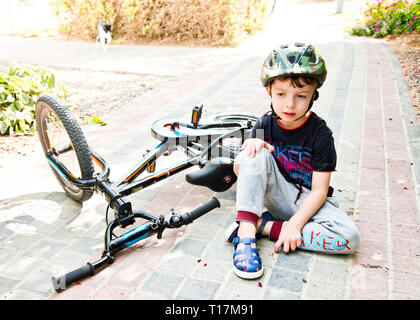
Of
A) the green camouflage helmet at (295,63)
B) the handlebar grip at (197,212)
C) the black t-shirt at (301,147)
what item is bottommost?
the handlebar grip at (197,212)

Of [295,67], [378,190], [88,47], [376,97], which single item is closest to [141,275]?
[295,67]

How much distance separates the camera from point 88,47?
1028cm

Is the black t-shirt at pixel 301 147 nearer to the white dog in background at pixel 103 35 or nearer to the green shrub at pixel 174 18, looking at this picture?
the green shrub at pixel 174 18

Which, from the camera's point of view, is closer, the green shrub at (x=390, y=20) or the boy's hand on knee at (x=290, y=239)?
the boy's hand on knee at (x=290, y=239)

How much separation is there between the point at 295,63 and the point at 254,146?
1.65 ft

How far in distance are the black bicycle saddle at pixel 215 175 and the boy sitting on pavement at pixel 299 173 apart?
0.96ft

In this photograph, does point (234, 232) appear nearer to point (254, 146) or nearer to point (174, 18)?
point (254, 146)

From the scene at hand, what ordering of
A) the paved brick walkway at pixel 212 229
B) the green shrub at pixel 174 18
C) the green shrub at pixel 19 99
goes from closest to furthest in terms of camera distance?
the paved brick walkway at pixel 212 229 < the green shrub at pixel 19 99 < the green shrub at pixel 174 18

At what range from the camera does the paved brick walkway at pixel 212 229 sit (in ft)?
6.74

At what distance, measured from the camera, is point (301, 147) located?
2293mm

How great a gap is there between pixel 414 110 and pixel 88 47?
8235mm

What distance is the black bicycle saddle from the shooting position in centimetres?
260

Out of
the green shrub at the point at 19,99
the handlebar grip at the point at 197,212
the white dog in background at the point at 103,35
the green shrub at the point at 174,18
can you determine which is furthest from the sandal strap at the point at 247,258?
the white dog in background at the point at 103,35

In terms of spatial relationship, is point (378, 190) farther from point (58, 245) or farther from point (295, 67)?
point (58, 245)
